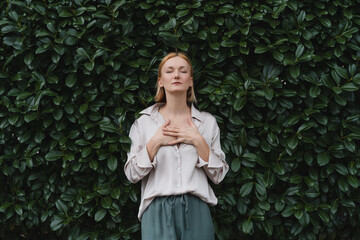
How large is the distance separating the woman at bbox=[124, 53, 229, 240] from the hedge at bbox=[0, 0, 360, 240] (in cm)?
48

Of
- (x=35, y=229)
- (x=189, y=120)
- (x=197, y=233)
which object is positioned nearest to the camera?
(x=197, y=233)

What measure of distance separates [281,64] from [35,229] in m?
2.41

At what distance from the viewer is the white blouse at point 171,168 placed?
2.96 m

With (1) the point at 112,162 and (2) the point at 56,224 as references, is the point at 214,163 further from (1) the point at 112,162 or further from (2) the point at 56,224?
(2) the point at 56,224

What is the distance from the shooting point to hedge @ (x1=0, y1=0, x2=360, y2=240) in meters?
3.56

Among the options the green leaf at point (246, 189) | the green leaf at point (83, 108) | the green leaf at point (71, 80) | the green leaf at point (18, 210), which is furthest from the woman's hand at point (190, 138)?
the green leaf at point (18, 210)

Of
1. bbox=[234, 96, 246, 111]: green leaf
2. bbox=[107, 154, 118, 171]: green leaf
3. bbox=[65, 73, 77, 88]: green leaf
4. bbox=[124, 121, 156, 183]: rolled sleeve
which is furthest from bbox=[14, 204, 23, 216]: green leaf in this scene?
bbox=[234, 96, 246, 111]: green leaf

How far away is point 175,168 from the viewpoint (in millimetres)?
2992

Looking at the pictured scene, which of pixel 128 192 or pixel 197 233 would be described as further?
pixel 128 192

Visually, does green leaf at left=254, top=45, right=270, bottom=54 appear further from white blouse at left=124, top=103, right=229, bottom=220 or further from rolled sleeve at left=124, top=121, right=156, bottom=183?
rolled sleeve at left=124, top=121, right=156, bottom=183

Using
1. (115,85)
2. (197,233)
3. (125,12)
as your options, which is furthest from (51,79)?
(197,233)

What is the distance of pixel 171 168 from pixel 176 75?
57 cm

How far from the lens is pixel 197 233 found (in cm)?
292

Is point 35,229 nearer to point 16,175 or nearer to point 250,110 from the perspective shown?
point 16,175
